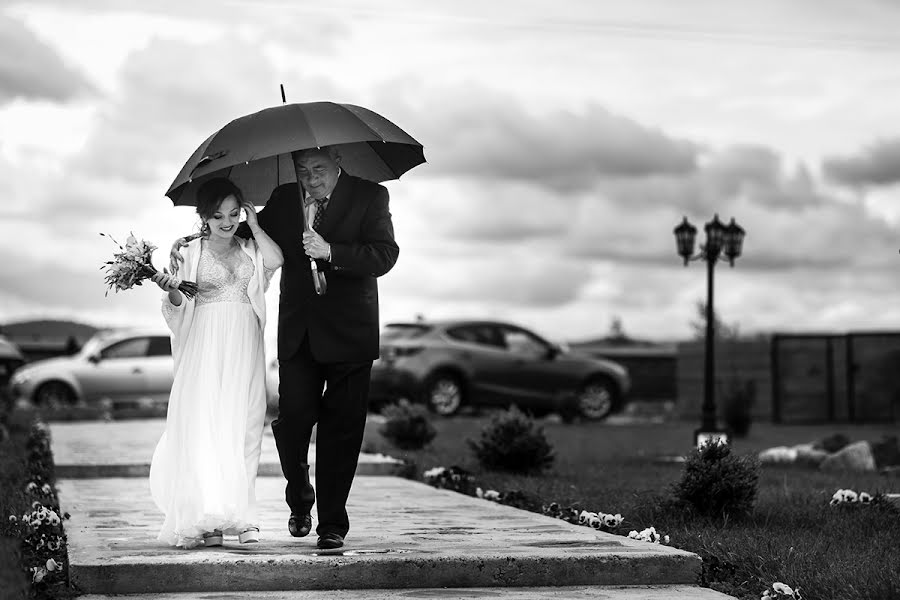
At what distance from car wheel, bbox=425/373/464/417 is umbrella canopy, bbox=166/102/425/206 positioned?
13.2 meters

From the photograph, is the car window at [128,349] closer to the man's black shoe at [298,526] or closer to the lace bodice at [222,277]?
the man's black shoe at [298,526]

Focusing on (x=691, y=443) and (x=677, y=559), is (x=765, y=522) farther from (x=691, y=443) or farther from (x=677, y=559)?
(x=691, y=443)

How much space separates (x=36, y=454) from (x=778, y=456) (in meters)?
7.63

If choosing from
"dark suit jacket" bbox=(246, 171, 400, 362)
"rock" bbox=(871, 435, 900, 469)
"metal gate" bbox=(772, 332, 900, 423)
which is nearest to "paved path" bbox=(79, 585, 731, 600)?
"dark suit jacket" bbox=(246, 171, 400, 362)

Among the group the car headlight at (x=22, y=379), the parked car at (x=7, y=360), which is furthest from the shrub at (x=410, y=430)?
the parked car at (x=7, y=360)

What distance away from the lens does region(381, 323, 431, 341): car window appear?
19562mm

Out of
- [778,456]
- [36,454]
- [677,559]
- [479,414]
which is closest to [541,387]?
[479,414]

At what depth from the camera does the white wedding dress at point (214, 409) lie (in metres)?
5.81

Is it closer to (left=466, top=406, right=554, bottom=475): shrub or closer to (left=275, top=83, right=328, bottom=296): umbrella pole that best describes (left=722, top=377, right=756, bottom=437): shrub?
(left=466, top=406, right=554, bottom=475): shrub

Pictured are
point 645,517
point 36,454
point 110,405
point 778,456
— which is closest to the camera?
point 645,517

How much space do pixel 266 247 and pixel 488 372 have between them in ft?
46.4

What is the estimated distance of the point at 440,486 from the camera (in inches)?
382

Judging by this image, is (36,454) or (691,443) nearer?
(36,454)

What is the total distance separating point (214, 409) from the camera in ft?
19.4
